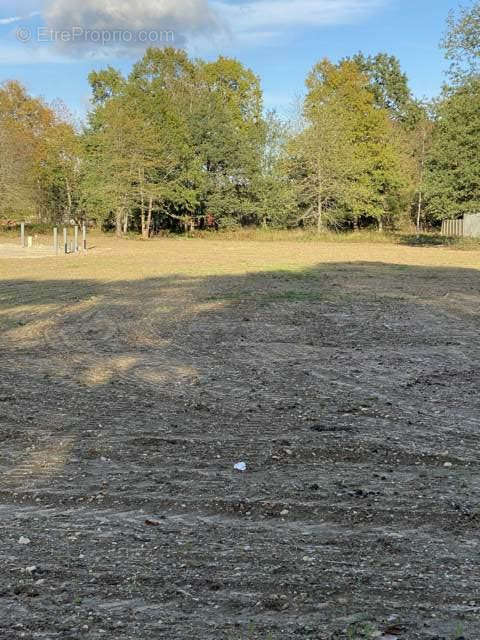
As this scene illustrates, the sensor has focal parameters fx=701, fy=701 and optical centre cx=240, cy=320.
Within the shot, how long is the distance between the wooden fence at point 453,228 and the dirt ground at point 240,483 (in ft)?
115

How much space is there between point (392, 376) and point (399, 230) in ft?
163

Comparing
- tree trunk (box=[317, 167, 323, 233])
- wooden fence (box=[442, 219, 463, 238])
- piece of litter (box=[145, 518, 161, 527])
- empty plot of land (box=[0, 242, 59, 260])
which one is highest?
→ tree trunk (box=[317, 167, 323, 233])

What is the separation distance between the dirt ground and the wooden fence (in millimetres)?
34922

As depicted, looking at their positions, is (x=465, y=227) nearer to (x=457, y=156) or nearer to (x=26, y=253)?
(x=457, y=156)

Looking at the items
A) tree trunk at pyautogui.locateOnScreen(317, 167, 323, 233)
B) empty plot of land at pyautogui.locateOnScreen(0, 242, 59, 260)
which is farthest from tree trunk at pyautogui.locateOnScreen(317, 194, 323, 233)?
empty plot of land at pyautogui.locateOnScreen(0, 242, 59, 260)

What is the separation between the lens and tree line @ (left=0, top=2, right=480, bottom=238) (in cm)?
4522

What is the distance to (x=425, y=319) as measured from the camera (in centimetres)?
1146

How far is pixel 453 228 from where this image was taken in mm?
44594

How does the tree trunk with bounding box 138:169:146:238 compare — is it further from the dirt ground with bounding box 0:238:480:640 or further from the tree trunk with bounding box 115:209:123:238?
the dirt ground with bounding box 0:238:480:640

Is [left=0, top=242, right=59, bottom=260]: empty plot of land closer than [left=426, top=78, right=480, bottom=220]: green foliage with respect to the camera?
Yes

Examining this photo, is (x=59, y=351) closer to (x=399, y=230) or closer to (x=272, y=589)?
(x=272, y=589)

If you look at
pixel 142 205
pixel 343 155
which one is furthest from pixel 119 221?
pixel 343 155

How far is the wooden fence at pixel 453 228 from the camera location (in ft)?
142

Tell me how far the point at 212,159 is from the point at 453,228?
1676 centimetres
